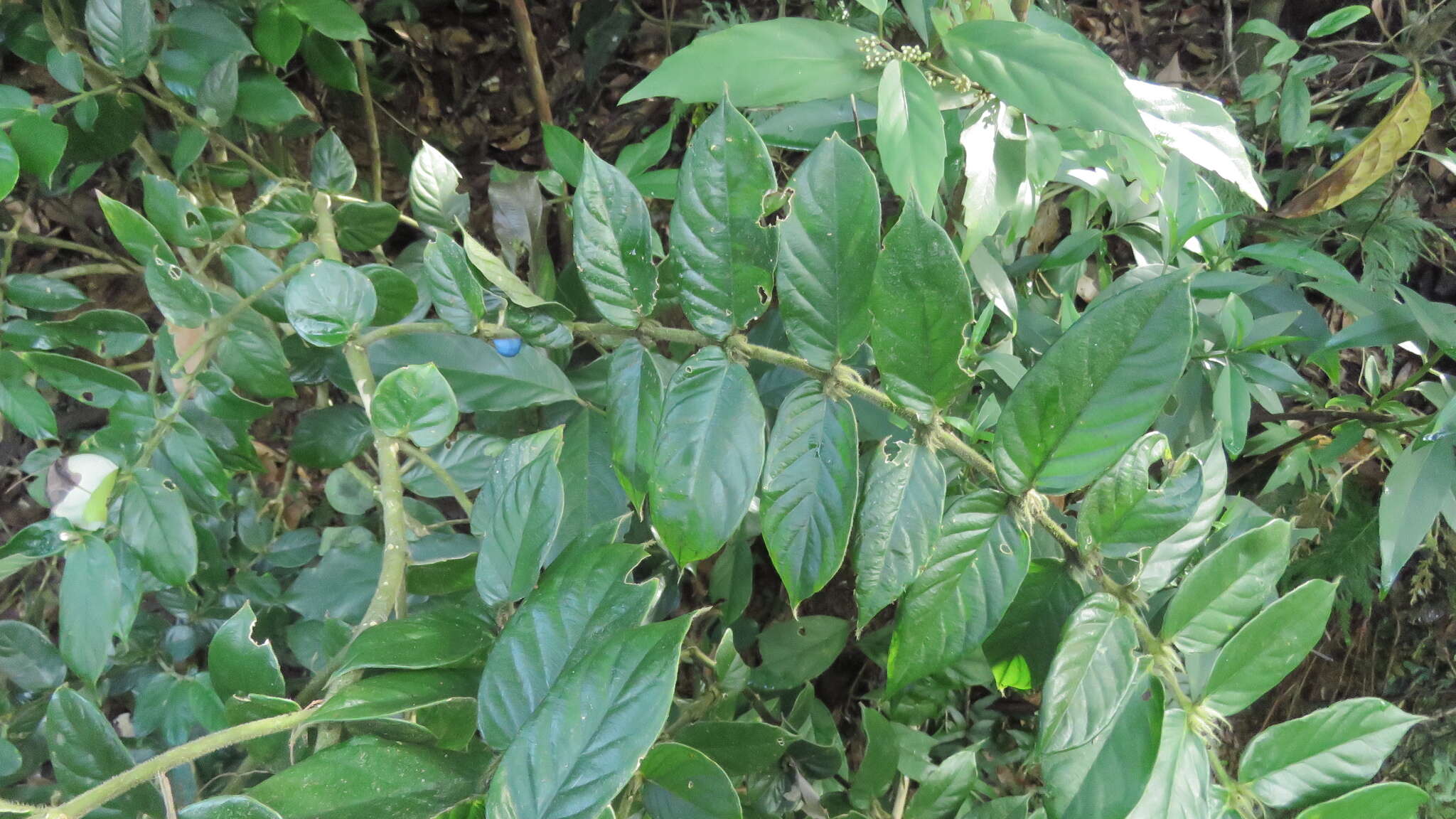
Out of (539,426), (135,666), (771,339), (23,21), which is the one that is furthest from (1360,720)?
(23,21)

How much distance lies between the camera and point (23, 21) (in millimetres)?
909

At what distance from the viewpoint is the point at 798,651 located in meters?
1.06

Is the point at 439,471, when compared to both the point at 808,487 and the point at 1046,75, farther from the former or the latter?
the point at 1046,75

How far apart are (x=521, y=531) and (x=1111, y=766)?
41 cm

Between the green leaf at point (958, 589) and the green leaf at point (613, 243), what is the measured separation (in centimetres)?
27

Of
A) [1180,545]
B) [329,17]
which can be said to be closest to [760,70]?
[1180,545]

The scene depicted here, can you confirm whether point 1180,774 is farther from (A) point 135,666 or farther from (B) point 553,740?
(A) point 135,666

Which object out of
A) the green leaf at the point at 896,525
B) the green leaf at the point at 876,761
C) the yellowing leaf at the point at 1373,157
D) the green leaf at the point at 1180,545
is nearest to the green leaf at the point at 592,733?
the green leaf at the point at 896,525

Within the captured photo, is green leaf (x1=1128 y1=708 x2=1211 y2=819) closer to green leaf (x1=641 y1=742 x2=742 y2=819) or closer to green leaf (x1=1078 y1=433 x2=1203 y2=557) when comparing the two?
green leaf (x1=1078 y1=433 x2=1203 y2=557)

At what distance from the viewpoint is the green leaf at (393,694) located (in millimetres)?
399

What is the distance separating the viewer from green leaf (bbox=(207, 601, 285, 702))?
51 centimetres

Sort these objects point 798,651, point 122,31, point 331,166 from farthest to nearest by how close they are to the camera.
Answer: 1. point 798,651
2. point 331,166
3. point 122,31

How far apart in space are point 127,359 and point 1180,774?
5.71 ft

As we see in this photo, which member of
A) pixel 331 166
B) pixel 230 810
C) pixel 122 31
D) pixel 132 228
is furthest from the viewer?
pixel 331 166
